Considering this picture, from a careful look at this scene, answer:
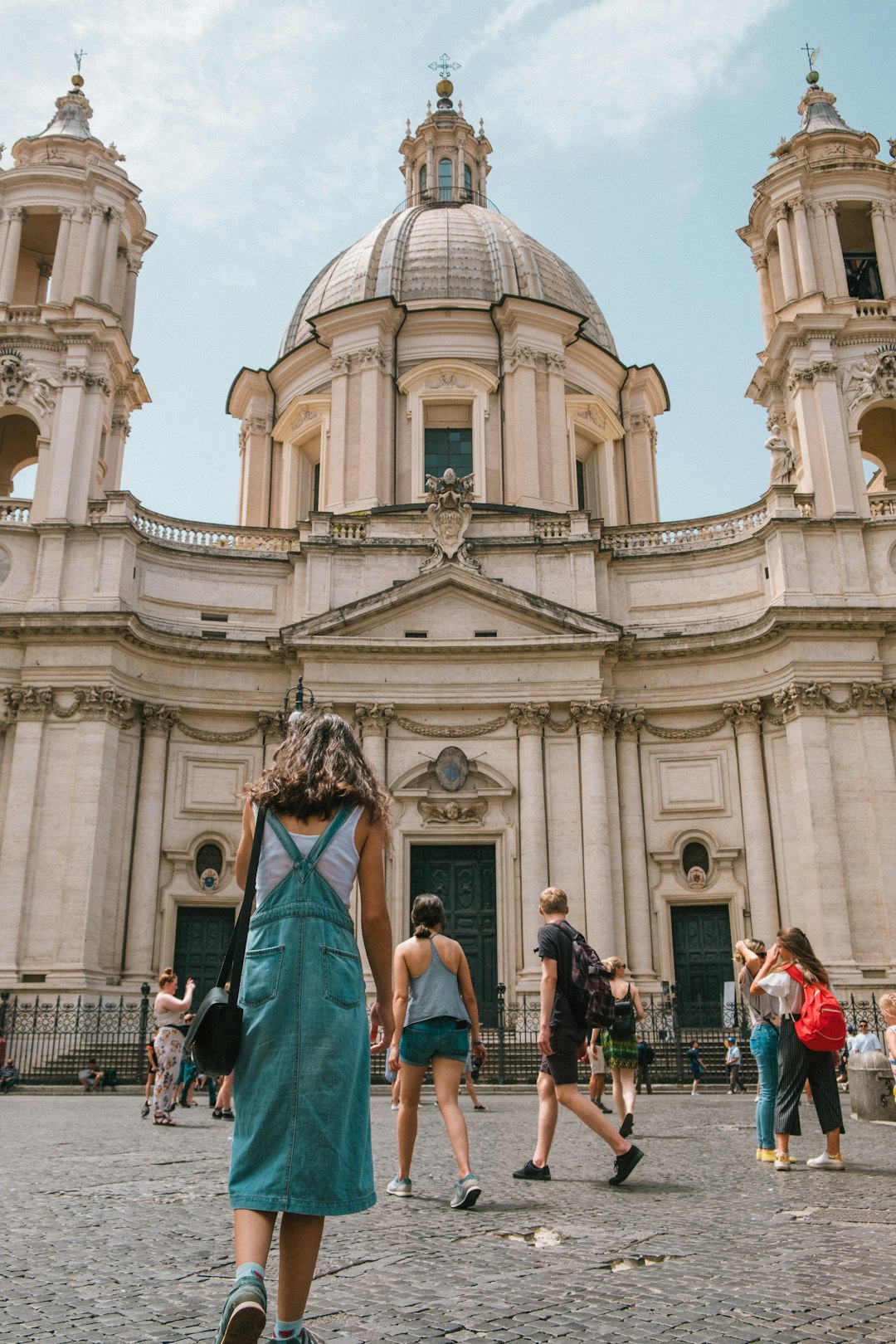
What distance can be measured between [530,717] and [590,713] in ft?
4.86

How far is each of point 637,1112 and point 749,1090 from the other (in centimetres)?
709

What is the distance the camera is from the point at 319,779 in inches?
158

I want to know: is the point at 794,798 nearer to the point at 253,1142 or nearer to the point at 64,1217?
the point at 64,1217

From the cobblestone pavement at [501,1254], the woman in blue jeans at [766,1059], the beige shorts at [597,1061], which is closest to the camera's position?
the cobblestone pavement at [501,1254]

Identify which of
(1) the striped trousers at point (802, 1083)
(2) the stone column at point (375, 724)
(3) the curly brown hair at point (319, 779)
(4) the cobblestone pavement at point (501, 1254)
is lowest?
(4) the cobblestone pavement at point (501, 1254)

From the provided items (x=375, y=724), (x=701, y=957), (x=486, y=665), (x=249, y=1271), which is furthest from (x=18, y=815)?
(x=249, y=1271)

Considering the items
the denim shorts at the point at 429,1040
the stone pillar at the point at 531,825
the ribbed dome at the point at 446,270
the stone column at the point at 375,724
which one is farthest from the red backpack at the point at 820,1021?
the ribbed dome at the point at 446,270

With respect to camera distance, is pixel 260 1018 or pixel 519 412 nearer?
pixel 260 1018

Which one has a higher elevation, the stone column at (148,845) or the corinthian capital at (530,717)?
the corinthian capital at (530,717)

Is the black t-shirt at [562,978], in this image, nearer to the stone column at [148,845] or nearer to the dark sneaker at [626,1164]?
the dark sneaker at [626,1164]

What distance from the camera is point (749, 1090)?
21547 millimetres

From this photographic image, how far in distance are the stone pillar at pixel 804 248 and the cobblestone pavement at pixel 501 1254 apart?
27.9 meters

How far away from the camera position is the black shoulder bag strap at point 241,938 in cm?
376

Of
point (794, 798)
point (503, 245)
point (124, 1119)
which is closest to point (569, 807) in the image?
point (794, 798)
